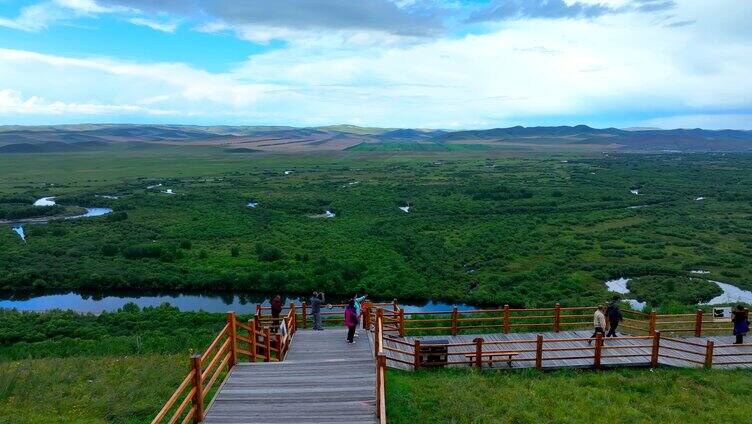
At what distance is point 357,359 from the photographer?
1239 cm

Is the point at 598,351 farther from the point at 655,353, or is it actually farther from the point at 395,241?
the point at 395,241

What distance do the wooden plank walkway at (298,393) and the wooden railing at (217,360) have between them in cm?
35

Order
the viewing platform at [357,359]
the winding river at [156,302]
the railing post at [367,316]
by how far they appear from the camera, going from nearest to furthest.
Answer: the viewing platform at [357,359] → the railing post at [367,316] → the winding river at [156,302]

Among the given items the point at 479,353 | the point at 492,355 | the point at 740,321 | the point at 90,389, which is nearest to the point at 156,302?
the point at 90,389

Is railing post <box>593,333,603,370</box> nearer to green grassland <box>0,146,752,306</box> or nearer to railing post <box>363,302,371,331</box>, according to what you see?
railing post <box>363,302,371,331</box>

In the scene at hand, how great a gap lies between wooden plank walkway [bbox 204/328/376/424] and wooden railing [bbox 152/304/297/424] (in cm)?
35

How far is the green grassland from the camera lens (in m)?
41.9

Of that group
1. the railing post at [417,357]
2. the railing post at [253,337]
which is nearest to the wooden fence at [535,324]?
the railing post at [417,357]

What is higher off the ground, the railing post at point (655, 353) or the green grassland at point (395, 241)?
the railing post at point (655, 353)

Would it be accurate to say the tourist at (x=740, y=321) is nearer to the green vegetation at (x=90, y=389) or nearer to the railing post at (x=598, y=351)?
the railing post at (x=598, y=351)

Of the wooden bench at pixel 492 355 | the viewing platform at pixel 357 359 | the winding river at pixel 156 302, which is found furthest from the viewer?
the winding river at pixel 156 302

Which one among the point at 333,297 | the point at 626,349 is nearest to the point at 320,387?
the point at 626,349

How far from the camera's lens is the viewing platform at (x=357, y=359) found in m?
9.37

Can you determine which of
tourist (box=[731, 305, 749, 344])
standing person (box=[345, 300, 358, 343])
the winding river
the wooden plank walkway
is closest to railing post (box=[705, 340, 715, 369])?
tourist (box=[731, 305, 749, 344])
